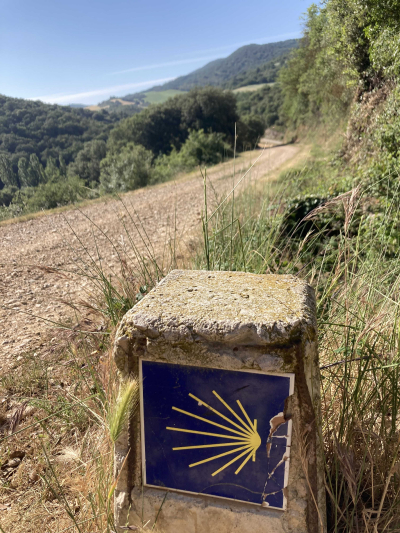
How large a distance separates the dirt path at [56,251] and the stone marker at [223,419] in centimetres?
99

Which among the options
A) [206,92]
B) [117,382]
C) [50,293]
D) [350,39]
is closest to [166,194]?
[350,39]

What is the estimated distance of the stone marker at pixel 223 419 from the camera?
1.17 m

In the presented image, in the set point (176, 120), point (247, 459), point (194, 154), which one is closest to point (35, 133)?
point (194, 154)

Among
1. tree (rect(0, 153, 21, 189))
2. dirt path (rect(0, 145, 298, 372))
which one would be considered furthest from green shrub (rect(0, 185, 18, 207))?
dirt path (rect(0, 145, 298, 372))

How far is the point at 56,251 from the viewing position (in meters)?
5.66

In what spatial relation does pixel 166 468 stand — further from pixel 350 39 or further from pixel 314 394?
pixel 350 39

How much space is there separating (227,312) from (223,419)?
36 cm

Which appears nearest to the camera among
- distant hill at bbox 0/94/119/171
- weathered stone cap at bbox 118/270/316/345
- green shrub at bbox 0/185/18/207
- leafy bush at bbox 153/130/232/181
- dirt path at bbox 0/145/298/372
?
weathered stone cap at bbox 118/270/316/345

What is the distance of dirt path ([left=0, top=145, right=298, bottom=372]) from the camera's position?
314cm

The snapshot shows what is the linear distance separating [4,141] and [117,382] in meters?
12.7

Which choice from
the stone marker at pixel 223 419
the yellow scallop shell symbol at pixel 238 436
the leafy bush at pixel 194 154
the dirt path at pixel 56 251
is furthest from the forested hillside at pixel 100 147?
the yellow scallop shell symbol at pixel 238 436

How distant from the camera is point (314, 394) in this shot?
1.20 meters

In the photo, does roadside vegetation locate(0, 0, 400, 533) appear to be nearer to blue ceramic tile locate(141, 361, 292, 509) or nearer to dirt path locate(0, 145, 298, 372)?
blue ceramic tile locate(141, 361, 292, 509)

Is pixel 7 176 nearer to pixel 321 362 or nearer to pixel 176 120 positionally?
pixel 321 362
